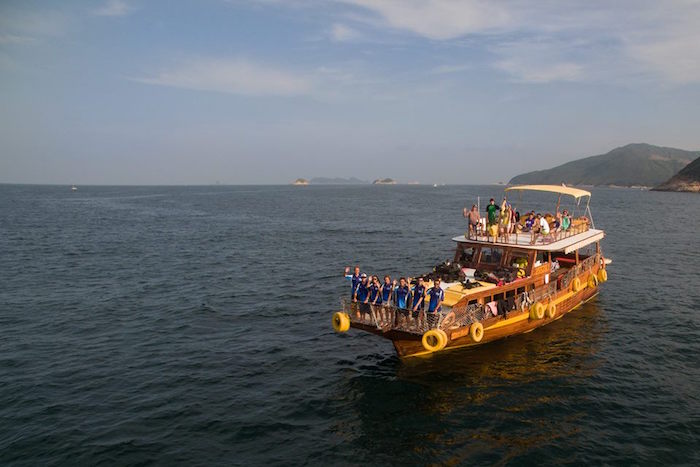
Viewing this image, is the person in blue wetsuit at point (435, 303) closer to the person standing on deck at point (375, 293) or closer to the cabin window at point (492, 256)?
the person standing on deck at point (375, 293)

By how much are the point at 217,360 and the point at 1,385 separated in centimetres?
772

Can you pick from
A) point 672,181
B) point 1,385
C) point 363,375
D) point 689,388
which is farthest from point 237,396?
point 672,181

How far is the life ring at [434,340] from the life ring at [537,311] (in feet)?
20.1

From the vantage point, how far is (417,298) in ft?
55.8

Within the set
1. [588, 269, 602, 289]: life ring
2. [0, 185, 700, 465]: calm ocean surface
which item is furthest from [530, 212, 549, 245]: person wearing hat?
[588, 269, 602, 289]: life ring

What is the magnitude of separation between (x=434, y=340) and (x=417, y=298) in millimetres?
1654

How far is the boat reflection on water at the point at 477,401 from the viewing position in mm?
13375

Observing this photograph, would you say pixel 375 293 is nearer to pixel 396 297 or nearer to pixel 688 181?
pixel 396 297

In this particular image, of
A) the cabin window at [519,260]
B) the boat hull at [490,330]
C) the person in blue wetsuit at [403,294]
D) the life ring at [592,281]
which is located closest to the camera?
the person in blue wetsuit at [403,294]

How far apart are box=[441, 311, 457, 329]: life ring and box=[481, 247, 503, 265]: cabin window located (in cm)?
583

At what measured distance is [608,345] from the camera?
20.8 metres

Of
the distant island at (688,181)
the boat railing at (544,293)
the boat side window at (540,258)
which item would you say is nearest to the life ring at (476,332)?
the boat railing at (544,293)

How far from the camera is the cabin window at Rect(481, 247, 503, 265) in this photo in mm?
22203

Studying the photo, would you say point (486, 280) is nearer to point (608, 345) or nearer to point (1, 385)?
point (608, 345)
